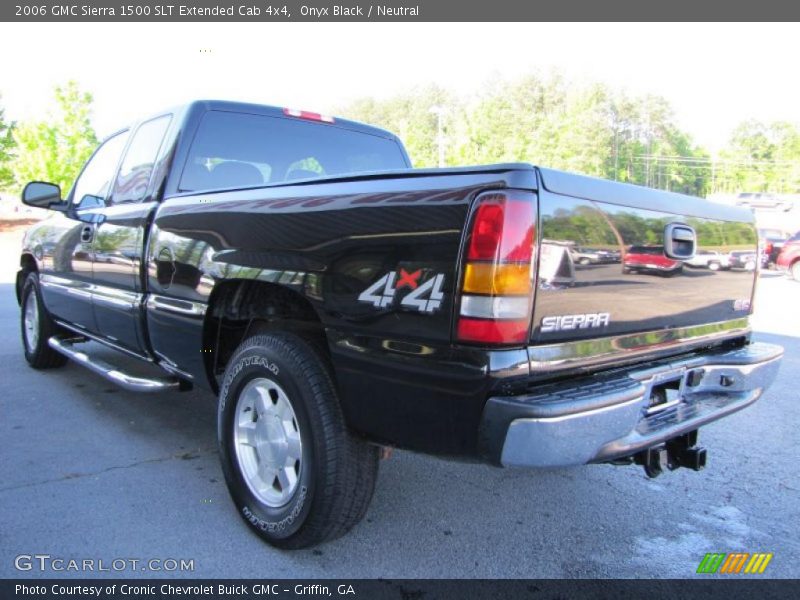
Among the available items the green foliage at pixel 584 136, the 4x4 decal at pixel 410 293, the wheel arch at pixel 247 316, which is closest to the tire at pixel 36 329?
the wheel arch at pixel 247 316

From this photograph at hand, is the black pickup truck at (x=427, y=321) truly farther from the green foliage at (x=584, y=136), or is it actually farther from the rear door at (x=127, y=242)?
the green foliage at (x=584, y=136)

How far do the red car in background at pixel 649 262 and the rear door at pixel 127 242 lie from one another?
2.55m

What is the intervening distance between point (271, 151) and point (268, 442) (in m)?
2.03

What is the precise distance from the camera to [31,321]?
17.7ft

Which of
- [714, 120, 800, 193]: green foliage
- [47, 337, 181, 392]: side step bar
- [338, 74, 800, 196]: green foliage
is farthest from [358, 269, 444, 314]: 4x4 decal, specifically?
[714, 120, 800, 193]: green foliage

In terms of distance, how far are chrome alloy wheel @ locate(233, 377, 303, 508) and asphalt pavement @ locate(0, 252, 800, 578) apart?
0.24m

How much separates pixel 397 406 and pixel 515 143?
34.4 m

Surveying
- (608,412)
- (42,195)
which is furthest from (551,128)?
(608,412)

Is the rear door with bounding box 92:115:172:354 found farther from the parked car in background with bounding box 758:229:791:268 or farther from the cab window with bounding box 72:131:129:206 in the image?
the parked car in background with bounding box 758:229:791:268

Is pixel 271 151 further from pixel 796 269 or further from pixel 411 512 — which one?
pixel 796 269

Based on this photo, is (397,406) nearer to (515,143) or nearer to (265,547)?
(265,547)

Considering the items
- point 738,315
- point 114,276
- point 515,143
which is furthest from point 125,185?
point 515,143
